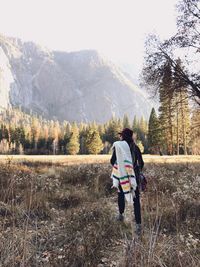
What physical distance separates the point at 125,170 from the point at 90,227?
168 cm

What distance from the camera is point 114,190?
13.5 metres

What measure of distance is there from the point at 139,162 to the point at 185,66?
9.82 metres

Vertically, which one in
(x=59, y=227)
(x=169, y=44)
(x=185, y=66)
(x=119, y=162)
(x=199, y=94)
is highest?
(x=169, y=44)

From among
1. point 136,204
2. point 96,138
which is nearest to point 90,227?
point 136,204

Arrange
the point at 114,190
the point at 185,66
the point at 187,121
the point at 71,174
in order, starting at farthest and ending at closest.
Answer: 1. the point at 187,121
2. the point at 185,66
3. the point at 71,174
4. the point at 114,190

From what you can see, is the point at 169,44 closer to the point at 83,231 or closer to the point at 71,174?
Answer: the point at 71,174

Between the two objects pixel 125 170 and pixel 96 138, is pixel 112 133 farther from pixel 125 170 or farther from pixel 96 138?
pixel 125 170

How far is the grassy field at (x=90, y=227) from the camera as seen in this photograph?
364cm

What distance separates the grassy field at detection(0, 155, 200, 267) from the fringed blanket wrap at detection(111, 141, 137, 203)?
63 centimetres

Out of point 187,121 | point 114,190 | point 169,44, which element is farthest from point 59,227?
point 187,121

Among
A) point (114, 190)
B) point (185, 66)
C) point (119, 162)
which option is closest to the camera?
point (119, 162)

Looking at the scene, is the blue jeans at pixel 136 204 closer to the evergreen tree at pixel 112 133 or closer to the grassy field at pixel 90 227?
the grassy field at pixel 90 227

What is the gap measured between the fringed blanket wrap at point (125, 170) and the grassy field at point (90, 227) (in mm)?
632

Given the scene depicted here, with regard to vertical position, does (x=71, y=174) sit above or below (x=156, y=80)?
below
